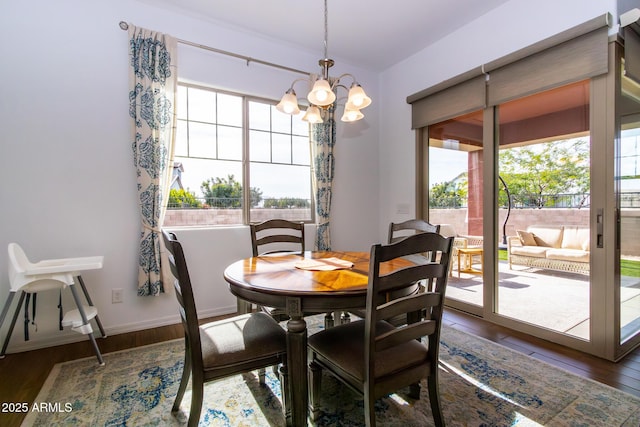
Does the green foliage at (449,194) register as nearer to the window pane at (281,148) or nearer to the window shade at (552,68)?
the window shade at (552,68)

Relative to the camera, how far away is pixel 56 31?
2371 millimetres

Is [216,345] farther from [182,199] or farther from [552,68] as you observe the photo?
[552,68]

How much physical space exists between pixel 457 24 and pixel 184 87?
8.99ft

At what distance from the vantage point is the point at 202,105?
304cm

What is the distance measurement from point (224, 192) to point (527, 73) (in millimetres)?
2922

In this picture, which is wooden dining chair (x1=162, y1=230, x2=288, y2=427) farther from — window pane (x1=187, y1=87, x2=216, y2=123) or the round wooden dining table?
window pane (x1=187, y1=87, x2=216, y2=123)

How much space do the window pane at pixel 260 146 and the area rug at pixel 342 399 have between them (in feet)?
6.80

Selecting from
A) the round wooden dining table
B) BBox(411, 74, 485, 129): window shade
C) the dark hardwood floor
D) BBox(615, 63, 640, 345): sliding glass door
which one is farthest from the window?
BBox(615, 63, 640, 345): sliding glass door

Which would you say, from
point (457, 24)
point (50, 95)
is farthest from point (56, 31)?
point (457, 24)

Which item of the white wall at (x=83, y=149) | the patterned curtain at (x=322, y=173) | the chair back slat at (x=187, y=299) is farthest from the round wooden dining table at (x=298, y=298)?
the patterned curtain at (x=322, y=173)

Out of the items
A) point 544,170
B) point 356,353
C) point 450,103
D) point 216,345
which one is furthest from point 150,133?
point 544,170

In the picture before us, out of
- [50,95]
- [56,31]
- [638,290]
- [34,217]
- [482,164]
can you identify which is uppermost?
[56,31]

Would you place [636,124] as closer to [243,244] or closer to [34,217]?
[243,244]

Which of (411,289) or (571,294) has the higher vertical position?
(411,289)
